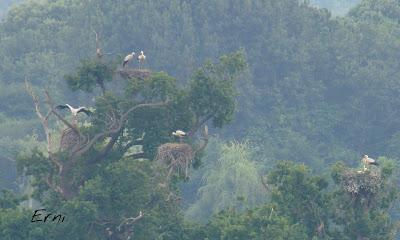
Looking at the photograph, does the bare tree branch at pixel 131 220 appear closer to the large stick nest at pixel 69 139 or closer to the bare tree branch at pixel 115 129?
the bare tree branch at pixel 115 129

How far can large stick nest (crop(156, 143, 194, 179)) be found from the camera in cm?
3344

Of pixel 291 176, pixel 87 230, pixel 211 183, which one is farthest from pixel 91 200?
pixel 211 183

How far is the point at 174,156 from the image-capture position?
33.5 meters

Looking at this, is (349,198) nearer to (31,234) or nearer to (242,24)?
(31,234)

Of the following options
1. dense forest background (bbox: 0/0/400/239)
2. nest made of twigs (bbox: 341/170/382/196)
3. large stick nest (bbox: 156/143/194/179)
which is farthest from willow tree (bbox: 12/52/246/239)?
dense forest background (bbox: 0/0/400/239)

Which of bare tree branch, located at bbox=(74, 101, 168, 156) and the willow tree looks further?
bare tree branch, located at bbox=(74, 101, 168, 156)

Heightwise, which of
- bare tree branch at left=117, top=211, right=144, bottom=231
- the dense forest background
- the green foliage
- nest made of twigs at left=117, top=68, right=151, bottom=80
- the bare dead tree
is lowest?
bare tree branch at left=117, top=211, right=144, bottom=231

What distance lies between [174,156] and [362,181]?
3692 mm

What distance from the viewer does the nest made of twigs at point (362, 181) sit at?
32125 millimetres

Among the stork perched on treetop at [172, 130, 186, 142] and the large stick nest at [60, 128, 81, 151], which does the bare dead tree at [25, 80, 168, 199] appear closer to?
the large stick nest at [60, 128, 81, 151]

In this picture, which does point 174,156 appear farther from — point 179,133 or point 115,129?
point 115,129

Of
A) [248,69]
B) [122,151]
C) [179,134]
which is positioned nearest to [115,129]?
[122,151]

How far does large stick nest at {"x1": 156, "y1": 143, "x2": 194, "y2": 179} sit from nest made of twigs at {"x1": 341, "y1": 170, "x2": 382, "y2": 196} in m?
3.03

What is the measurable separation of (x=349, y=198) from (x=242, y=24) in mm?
41816
